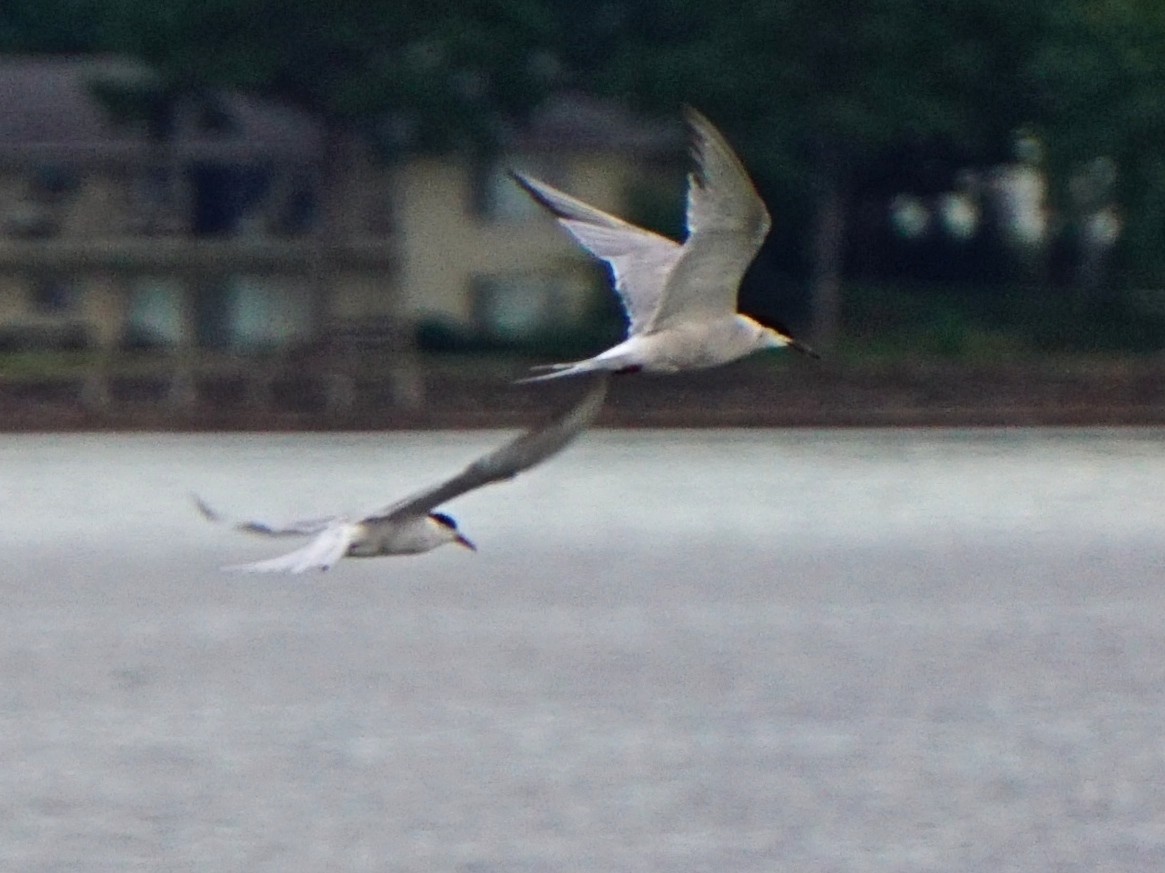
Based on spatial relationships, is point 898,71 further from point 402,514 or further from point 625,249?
point 402,514

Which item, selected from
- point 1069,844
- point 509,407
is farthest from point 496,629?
point 509,407

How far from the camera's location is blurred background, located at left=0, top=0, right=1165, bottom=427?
44062mm

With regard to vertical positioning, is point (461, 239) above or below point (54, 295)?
above

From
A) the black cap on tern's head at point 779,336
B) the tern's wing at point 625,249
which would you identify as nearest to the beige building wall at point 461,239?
the tern's wing at point 625,249

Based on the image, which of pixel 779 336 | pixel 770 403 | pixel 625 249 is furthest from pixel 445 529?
pixel 770 403

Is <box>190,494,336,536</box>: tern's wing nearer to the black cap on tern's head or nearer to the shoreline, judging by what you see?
the black cap on tern's head

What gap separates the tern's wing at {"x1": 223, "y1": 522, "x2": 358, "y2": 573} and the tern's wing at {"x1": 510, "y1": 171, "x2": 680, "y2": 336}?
2.14 metres

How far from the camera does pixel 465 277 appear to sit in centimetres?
5297

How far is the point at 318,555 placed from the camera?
1145 cm

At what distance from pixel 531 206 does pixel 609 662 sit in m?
26.4

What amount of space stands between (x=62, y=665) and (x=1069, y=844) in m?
11.1

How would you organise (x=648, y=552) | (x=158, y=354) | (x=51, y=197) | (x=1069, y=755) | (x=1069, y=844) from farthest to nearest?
(x=51, y=197) → (x=158, y=354) → (x=648, y=552) → (x=1069, y=755) → (x=1069, y=844)

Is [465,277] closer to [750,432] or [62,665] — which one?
[750,432]

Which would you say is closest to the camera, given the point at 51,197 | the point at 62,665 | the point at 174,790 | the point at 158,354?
the point at 174,790
